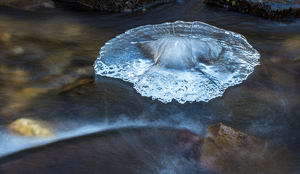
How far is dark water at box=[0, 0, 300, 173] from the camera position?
2.88 meters

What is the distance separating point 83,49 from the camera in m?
Result: 4.58

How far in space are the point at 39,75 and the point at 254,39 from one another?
171 inches

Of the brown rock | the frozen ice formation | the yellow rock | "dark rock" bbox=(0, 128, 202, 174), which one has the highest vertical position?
the frozen ice formation

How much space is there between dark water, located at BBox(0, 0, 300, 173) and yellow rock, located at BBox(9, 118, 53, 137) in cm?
7

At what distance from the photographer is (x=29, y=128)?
109 inches

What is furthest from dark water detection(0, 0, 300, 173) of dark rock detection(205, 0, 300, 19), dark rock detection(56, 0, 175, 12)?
dark rock detection(56, 0, 175, 12)

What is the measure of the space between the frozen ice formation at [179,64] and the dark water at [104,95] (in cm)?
15

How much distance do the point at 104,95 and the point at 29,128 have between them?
1100mm

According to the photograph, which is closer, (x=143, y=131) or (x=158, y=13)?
(x=143, y=131)

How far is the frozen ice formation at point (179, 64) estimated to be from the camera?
139 inches

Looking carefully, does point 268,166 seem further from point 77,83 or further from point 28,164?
point 77,83

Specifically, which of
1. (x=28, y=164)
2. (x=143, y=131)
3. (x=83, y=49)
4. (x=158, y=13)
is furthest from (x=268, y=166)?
(x=158, y=13)

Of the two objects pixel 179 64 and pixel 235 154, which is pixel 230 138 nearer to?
pixel 235 154

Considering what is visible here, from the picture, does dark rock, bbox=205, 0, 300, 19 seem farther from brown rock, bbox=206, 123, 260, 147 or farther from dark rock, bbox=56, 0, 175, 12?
brown rock, bbox=206, 123, 260, 147
